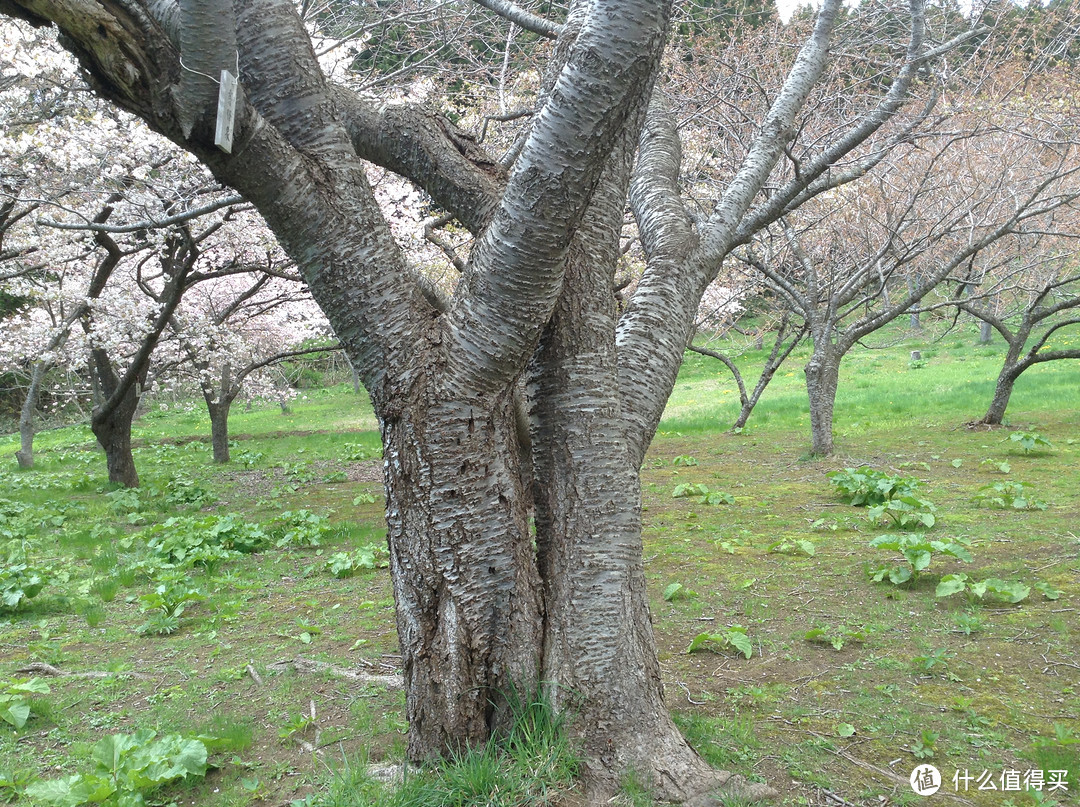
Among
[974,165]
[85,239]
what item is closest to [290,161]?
[85,239]

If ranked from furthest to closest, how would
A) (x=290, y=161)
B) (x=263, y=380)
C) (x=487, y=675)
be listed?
(x=263, y=380) < (x=487, y=675) < (x=290, y=161)

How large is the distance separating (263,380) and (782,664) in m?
19.0

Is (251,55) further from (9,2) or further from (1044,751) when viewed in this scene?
(1044,751)

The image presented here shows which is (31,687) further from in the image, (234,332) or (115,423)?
(234,332)

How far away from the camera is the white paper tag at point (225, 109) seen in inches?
80.8

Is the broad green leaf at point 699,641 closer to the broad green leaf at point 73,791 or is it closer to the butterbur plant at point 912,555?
Result: the butterbur plant at point 912,555

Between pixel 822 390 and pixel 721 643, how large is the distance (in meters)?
6.91

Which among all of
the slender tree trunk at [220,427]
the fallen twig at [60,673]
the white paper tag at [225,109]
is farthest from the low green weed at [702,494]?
the slender tree trunk at [220,427]

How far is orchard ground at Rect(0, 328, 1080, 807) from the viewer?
2.91m

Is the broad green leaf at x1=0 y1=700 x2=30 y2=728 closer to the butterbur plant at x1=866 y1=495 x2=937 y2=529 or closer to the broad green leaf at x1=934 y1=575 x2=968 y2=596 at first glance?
the broad green leaf at x1=934 y1=575 x2=968 y2=596

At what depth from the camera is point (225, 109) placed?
207 cm

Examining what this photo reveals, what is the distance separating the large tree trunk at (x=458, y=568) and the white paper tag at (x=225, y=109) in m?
1.05

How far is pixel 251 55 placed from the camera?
2502 mm

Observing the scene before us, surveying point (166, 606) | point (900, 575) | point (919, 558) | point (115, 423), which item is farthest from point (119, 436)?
point (919, 558)
